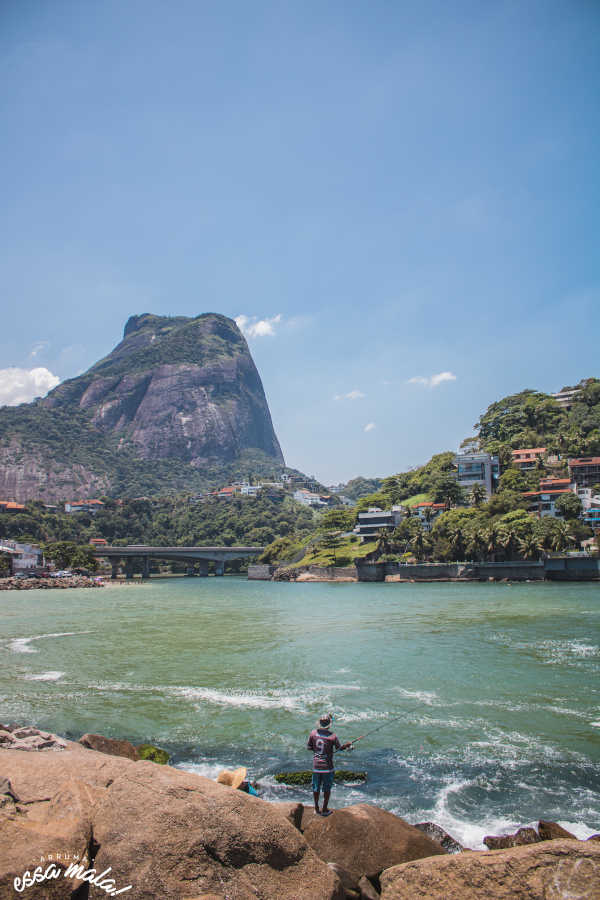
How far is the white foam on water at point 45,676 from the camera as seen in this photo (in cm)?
2342

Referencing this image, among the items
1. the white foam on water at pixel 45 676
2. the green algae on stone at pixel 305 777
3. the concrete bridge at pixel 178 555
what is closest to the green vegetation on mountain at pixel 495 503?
the concrete bridge at pixel 178 555

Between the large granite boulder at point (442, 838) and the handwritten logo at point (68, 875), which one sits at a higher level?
the handwritten logo at point (68, 875)

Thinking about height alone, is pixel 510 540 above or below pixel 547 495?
below

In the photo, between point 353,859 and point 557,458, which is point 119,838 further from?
point 557,458

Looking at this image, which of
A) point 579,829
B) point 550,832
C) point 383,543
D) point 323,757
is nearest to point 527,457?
point 383,543

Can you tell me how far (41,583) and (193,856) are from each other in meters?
96.0

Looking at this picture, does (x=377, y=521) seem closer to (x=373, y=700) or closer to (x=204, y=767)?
(x=373, y=700)

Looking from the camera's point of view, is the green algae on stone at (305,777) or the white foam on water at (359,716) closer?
the green algae on stone at (305,777)

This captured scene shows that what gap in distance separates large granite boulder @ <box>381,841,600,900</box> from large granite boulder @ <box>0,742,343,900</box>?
1.00 metres

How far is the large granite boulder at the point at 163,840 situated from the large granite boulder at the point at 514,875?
3.30 ft

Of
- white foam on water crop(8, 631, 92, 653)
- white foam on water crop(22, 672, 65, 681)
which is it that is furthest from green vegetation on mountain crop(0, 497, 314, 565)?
white foam on water crop(22, 672, 65, 681)

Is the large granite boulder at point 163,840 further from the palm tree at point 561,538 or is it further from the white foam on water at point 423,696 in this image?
the palm tree at point 561,538

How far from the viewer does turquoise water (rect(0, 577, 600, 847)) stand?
12102 millimetres

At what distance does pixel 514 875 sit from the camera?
5.56m
